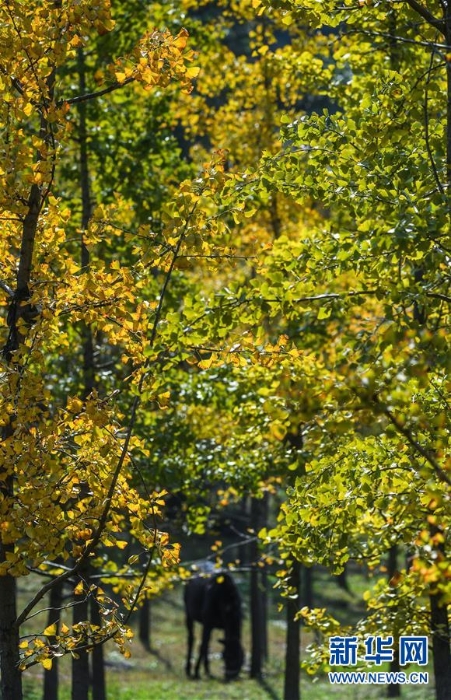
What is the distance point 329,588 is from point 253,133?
29799mm

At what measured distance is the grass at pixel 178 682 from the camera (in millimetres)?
20906

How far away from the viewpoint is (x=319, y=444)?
351 inches

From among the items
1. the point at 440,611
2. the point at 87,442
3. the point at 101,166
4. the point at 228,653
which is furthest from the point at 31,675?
the point at 87,442

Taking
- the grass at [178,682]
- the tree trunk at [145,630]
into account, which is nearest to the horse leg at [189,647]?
the grass at [178,682]

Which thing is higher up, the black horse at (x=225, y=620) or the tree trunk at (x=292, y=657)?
the black horse at (x=225, y=620)

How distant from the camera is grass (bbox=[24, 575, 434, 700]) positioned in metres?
20.9

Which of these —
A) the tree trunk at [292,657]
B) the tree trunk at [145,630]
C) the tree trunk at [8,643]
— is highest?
the tree trunk at [145,630]

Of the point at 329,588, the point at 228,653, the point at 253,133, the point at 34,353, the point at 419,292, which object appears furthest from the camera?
the point at 329,588

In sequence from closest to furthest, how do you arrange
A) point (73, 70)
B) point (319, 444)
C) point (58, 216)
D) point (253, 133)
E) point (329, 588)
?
1. point (58, 216)
2. point (319, 444)
3. point (73, 70)
4. point (253, 133)
5. point (329, 588)

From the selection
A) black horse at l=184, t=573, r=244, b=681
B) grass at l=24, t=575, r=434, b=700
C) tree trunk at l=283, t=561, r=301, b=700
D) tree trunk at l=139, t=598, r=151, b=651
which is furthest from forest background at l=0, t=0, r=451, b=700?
tree trunk at l=139, t=598, r=151, b=651

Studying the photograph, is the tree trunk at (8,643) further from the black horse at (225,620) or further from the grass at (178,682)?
the black horse at (225,620)

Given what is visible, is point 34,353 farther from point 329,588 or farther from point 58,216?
point 329,588

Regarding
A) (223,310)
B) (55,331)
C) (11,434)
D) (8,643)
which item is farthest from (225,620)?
(223,310)

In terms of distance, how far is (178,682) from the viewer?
23.8m
